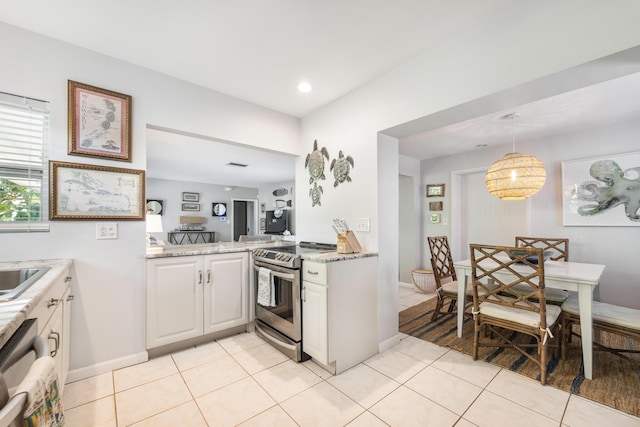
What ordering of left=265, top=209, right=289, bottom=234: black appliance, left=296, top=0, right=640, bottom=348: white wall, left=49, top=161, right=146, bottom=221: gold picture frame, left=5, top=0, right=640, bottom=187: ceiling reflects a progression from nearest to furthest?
left=296, top=0, right=640, bottom=348: white wall, left=5, top=0, right=640, bottom=187: ceiling, left=49, top=161, right=146, bottom=221: gold picture frame, left=265, top=209, right=289, bottom=234: black appliance

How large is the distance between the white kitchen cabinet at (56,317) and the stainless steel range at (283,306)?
1352 millimetres

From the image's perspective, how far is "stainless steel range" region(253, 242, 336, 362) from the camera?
2.17 meters

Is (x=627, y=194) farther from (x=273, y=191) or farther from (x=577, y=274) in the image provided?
(x=273, y=191)

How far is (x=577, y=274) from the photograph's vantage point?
210cm

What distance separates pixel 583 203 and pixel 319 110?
3395 mm

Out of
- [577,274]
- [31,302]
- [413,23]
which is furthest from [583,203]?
[31,302]

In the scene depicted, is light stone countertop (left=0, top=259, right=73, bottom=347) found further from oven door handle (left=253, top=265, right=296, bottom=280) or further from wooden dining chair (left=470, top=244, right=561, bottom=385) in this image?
wooden dining chair (left=470, top=244, right=561, bottom=385)

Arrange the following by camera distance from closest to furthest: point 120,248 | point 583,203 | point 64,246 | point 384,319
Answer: point 64,246 < point 120,248 < point 384,319 < point 583,203

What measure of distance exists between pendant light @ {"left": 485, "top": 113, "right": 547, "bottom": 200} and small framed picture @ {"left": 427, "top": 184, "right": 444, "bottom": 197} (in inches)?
68.3

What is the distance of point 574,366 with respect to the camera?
2.07 meters

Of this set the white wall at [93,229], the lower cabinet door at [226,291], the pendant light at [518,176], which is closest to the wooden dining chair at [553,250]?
the pendant light at [518,176]

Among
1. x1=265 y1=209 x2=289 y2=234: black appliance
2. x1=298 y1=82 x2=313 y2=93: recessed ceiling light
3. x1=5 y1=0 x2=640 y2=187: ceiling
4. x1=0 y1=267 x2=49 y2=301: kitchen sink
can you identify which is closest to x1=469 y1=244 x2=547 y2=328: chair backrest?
x1=5 y1=0 x2=640 y2=187: ceiling

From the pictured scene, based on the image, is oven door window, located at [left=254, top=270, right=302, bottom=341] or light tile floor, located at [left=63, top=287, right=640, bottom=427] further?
oven door window, located at [left=254, top=270, right=302, bottom=341]

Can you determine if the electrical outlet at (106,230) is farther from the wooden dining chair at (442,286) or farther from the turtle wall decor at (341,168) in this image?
the wooden dining chair at (442,286)
